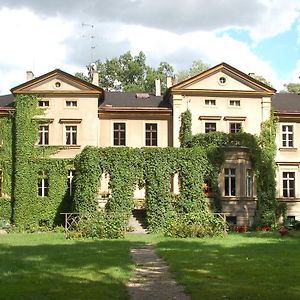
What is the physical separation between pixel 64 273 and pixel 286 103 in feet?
105

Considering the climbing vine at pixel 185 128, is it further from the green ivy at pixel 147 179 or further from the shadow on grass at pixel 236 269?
the shadow on grass at pixel 236 269

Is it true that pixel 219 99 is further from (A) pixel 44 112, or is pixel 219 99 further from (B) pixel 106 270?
(B) pixel 106 270

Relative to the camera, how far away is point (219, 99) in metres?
38.7

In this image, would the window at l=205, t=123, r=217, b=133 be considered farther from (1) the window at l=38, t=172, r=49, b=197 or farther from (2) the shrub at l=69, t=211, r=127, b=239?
(2) the shrub at l=69, t=211, r=127, b=239

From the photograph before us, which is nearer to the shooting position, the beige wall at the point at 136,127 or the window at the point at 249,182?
the window at the point at 249,182

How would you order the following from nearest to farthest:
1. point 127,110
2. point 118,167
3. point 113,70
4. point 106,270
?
point 106,270, point 118,167, point 127,110, point 113,70

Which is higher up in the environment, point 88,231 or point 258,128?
point 258,128

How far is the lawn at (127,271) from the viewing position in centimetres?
1059

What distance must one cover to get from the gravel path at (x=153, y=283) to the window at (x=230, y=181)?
1894 centimetres

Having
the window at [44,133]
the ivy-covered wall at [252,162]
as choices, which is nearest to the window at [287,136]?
the ivy-covered wall at [252,162]

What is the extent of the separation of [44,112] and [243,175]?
47.1ft

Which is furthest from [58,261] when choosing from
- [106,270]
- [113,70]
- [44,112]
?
[113,70]

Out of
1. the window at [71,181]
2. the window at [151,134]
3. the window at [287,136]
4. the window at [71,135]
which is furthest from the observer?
the window at [287,136]

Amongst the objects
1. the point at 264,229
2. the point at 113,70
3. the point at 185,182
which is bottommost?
the point at 264,229
